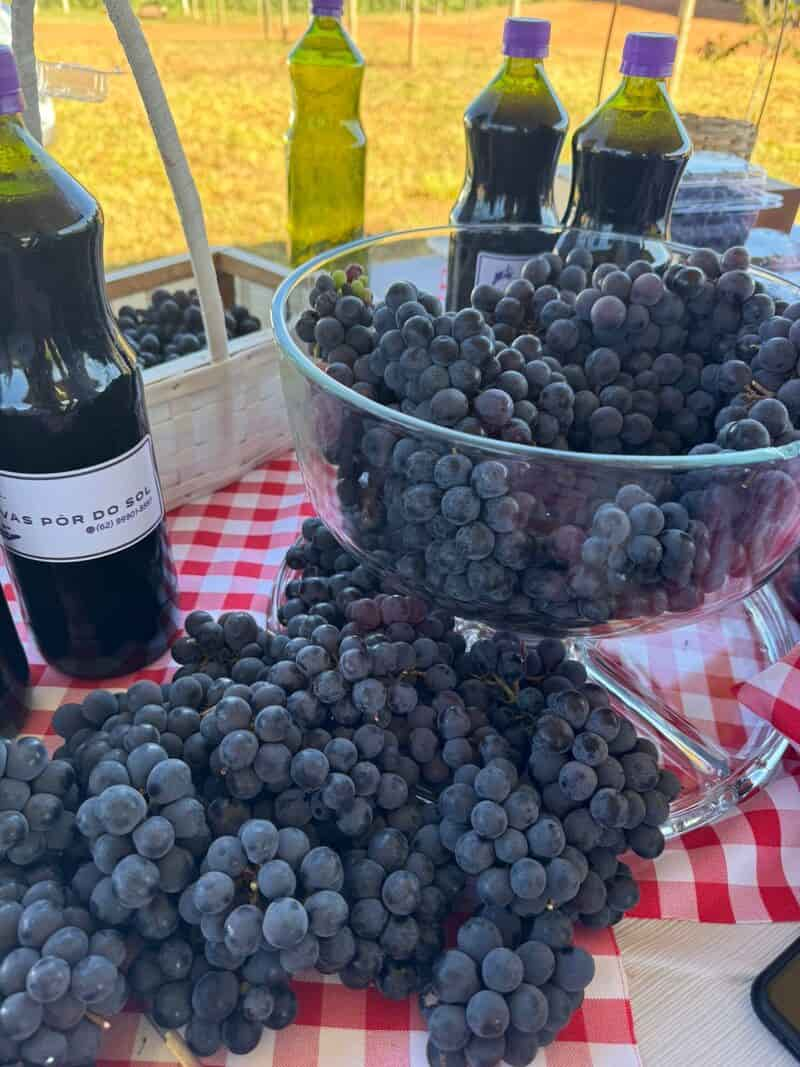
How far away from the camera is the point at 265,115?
11.7ft

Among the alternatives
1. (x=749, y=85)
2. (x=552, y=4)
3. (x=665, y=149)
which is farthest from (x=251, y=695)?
(x=552, y=4)

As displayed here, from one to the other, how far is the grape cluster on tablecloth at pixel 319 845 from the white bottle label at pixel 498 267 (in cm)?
40

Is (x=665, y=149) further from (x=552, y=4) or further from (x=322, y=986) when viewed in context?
(x=552, y=4)

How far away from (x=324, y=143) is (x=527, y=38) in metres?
0.37

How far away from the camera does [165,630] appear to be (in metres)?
0.71

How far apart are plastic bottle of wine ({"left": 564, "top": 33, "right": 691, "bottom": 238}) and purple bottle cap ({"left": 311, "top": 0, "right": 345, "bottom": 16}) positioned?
0.29 meters

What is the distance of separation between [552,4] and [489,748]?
322 centimetres

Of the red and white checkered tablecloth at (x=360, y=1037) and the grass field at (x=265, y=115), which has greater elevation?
the red and white checkered tablecloth at (x=360, y=1037)

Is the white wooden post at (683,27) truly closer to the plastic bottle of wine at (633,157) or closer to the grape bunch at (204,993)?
the plastic bottle of wine at (633,157)

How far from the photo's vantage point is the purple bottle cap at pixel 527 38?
0.80 m

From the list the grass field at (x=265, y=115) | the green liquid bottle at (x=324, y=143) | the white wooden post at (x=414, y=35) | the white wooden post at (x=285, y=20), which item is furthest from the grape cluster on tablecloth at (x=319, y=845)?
the white wooden post at (x=414, y=35)

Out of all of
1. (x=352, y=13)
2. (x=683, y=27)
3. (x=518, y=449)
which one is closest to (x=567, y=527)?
(x=518, y=449)

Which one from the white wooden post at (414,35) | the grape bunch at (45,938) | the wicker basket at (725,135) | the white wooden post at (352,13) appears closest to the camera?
the grape bunch at (45,938)

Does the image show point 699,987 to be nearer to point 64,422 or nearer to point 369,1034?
point 369,1034
